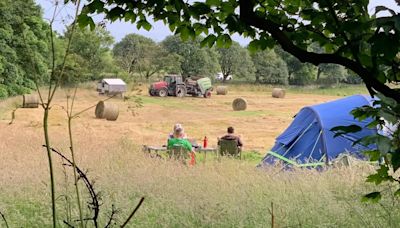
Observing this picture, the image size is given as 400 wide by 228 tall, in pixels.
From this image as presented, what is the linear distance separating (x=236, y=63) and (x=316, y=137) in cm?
6796

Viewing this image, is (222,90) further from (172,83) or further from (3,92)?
(3,92)

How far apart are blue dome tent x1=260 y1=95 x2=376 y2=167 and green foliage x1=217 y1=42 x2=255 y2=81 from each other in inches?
2577

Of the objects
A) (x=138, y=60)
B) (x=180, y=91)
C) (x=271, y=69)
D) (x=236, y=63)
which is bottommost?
(x=180, y=91)

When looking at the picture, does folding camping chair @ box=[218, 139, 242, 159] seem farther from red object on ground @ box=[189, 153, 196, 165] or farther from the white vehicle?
the white vehicle

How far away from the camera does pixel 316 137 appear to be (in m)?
9.21

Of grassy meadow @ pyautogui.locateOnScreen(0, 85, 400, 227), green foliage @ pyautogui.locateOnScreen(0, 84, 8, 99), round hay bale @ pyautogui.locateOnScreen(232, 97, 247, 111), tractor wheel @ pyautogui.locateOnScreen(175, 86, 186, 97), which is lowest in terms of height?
round hay bale @ pyautogui.locateOnScreen(232, 97, 247, 111)

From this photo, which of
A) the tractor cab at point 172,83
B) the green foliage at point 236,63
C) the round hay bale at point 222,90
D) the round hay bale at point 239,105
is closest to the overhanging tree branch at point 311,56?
the round hay bale at point 239,105

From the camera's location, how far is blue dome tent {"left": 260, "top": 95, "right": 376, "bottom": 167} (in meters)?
8.93

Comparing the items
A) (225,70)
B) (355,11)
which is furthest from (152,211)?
(225,70)

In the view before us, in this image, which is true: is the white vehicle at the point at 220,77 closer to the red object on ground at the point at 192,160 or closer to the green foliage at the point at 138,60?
the green foliage at the point at 138,60

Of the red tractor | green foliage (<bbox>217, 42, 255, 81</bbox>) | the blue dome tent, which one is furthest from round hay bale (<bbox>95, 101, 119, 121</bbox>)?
green foliage (<bbox>217, 42, 255, 81</bbox>)

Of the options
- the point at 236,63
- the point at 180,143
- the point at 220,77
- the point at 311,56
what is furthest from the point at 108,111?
the point at 236,63

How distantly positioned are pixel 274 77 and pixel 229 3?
69.1m

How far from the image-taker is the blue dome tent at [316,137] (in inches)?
352
